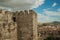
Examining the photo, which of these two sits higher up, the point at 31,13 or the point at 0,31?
the point at 31,13

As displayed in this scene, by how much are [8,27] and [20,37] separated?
4.14m

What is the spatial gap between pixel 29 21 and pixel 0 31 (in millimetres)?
4853

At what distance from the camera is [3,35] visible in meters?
13.2

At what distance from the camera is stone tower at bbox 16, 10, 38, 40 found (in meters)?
17.5

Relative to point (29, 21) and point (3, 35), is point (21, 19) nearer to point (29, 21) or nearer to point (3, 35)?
point (29, 21)

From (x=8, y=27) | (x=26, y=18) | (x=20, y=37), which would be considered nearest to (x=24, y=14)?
(x=26, y=18)

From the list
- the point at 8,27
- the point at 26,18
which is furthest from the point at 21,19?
the point at 8,27

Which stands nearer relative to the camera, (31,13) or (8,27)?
(8,27)

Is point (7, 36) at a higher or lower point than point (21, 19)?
lower

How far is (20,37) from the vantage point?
57.4 ft

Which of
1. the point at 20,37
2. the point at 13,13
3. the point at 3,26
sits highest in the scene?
the point at 13,13

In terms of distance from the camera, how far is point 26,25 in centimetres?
1753

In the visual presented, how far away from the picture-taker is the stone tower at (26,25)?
57.4ft

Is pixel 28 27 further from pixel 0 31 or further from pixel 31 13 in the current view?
pixel 0 31
